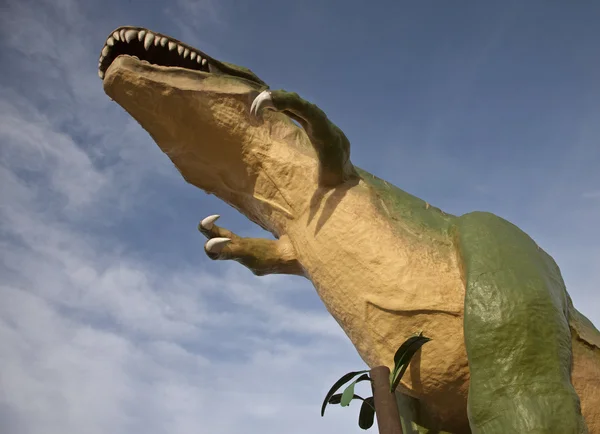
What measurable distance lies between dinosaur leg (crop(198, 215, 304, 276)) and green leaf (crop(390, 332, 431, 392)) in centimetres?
87

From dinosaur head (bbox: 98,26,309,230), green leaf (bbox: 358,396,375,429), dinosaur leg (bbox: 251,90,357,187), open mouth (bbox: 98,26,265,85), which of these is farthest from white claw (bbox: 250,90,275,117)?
green leaf (bbox: 358,396,375,429)

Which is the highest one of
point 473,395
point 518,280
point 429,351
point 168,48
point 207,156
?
point 168,48

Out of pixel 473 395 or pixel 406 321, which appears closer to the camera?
pixel 473 395

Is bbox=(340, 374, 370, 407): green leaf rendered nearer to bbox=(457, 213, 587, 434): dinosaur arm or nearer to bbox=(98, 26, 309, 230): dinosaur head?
bbox=(457, 213, 587, 434): dinosaur arm

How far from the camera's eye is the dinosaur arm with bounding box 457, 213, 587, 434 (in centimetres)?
241

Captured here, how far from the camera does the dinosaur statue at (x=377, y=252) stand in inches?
101

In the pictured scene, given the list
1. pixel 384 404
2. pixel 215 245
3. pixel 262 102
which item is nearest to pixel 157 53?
pixel 262 102

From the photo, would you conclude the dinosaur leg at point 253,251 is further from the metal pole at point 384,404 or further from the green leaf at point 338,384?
the metal pole at point 384,404

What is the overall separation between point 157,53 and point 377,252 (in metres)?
1.70

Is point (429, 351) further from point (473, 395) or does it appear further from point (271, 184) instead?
point (271, 184)

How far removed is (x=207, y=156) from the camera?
336cm

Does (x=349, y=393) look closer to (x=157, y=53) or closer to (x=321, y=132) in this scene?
(x=321, y=132)

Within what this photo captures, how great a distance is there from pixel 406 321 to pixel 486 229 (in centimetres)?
64

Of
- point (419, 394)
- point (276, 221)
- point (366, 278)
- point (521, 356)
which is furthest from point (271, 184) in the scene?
point (521, 356)
